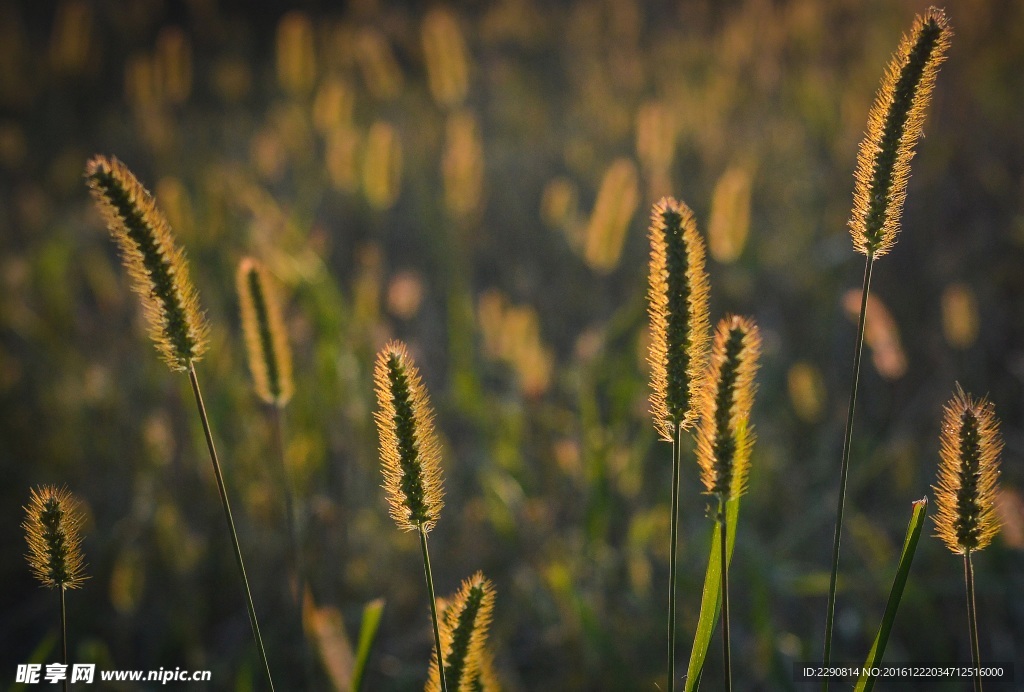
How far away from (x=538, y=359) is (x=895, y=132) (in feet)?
5.64

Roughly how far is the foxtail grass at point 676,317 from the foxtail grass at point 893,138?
0.19 m

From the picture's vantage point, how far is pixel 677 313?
868 millimetres

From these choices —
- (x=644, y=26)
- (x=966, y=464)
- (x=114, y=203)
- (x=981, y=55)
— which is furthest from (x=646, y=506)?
(x=644, y=26)

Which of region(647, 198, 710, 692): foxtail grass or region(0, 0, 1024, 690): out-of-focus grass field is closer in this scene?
region(647, 198, 710, 692): foxtail grass

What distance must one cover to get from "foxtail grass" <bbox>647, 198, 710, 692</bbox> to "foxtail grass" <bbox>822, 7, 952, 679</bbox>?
19 cm

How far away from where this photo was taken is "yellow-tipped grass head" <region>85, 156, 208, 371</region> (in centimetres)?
92

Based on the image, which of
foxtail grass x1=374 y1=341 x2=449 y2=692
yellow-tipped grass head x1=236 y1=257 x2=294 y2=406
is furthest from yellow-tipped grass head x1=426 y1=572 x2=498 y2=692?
yellow-tipped grass head x1=236 y1=257 x2=294 y2=406

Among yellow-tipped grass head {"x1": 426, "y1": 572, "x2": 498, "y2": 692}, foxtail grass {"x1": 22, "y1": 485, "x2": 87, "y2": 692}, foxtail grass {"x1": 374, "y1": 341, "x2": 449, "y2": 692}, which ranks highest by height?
foxtail grass {"x1": 374, "y1": 341, "x2": 449, "y2": 692}

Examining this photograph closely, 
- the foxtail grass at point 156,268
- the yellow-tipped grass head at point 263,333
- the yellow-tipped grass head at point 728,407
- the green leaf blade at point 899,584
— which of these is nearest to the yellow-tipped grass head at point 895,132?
the yellow-tipped grass head at point 728,407

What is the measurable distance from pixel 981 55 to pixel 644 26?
2980 mm

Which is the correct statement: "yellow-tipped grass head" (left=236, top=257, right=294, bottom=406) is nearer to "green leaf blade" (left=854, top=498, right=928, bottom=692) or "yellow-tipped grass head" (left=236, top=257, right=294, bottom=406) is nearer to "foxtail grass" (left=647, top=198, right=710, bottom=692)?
"foxtail grass" (left=647, top=198, right=710, bottom=692)

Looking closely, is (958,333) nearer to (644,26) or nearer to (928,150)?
(928,150)

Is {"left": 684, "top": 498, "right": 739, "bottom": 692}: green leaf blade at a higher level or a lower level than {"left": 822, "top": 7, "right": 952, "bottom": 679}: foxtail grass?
lower

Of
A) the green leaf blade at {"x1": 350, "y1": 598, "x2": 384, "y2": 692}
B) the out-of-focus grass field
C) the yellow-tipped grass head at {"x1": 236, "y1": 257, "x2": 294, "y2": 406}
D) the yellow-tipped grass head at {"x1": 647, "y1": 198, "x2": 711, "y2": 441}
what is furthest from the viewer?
the out-of-focus grass field
